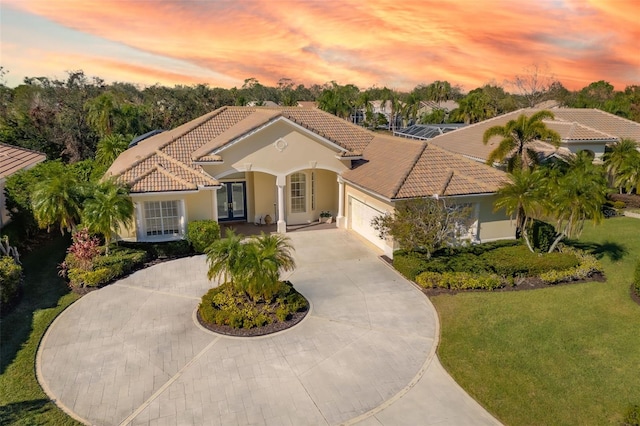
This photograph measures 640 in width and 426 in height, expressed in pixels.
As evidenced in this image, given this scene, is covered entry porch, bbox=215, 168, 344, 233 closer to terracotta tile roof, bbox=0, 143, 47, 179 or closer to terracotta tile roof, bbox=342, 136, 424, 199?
terracotta tile roof, bbox=342, 136, 424, 199

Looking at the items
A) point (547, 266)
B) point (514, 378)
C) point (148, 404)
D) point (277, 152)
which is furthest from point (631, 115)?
point (148, 404)

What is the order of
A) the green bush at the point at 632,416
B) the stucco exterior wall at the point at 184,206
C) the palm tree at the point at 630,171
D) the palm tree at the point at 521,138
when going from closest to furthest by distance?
the green bush at the point at 632,416 → the stucco exterior wall at the point at 184,206 → the palm tree at the point at 521,138 → the palm tree at the point at 630,171

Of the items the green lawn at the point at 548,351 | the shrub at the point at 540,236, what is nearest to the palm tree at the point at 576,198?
the shrub at the point at 540,236

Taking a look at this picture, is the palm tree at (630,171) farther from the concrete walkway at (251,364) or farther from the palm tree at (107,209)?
the palm tree at (107,209)

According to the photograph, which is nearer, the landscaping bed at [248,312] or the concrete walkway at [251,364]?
the concrete walkway at [251,364]

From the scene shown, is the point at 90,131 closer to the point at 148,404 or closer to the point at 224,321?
the point at 224,321

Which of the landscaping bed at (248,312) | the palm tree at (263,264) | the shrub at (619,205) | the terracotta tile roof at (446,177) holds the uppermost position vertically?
the terracotta tile roof at (446,177)
